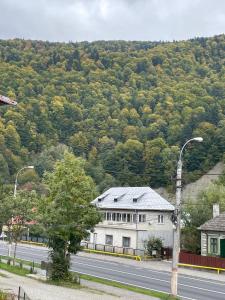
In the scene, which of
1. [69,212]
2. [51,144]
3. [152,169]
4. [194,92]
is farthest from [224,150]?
[69,212]

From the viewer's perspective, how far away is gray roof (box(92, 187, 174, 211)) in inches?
2549

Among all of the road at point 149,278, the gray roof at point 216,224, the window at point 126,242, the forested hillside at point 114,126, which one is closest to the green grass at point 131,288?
the road at point 149,278

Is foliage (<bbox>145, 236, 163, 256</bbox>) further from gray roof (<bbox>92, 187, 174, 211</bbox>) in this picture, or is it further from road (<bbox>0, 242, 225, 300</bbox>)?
road (<bbox>0, 242, 225, 300</bbox>)

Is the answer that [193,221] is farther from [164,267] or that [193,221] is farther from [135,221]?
[135,221]

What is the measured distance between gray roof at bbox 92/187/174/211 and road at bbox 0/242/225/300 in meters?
13.8

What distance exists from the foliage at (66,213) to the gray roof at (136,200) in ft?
96.4

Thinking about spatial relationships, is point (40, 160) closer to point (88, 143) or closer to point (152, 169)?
point (88, 143)

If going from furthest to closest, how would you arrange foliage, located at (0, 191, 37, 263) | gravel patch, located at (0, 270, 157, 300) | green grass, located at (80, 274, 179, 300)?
foliage, located at (0, 191, 37, 263), green grass, located at (80, 274, 179, 300), gravel patch, located at (0, 270, 157, 300)

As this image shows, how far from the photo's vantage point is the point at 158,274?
4341 centimetres

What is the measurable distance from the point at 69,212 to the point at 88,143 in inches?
5155

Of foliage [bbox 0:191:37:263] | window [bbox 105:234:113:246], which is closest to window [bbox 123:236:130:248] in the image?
window [bbox 105:234:113:246]

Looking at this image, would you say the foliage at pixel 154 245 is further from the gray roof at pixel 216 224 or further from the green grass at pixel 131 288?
the green grass at pixel 131 288

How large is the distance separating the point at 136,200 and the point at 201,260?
60.2 ft

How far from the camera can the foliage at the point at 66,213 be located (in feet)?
109
